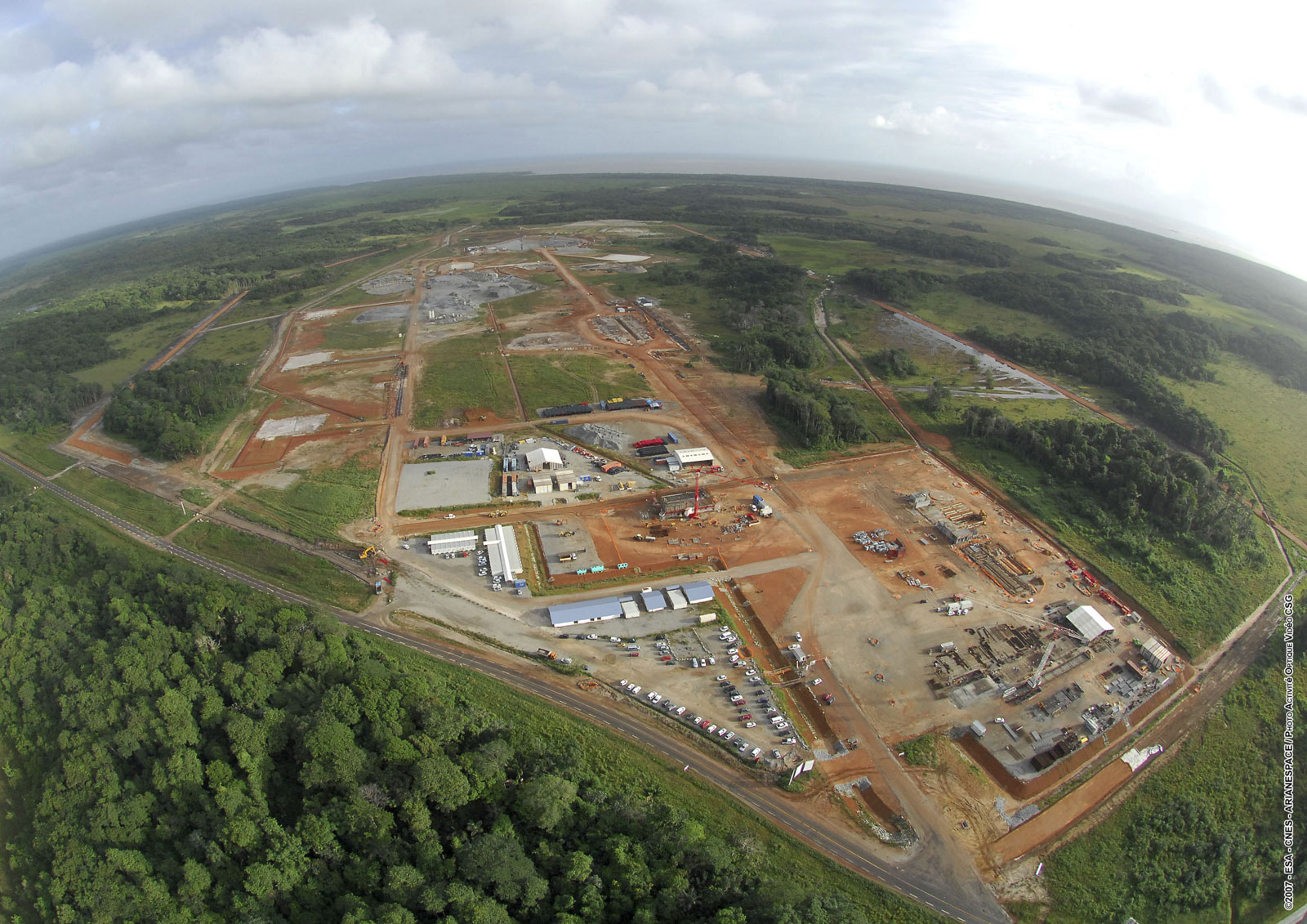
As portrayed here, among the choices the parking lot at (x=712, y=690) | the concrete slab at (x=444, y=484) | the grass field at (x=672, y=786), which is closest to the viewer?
the grass field at (x=672, y=786)

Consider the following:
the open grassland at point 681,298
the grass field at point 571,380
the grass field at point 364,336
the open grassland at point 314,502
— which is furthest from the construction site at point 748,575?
the open grassland at point 681,298

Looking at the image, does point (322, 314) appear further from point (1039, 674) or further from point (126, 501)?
point (1039, 674)

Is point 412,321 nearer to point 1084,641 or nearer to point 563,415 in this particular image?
point 563,415

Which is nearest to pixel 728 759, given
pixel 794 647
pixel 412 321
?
pixel 794 647

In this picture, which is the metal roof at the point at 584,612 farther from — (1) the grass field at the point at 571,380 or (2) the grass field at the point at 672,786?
(1) the grass field at the point at 571,380

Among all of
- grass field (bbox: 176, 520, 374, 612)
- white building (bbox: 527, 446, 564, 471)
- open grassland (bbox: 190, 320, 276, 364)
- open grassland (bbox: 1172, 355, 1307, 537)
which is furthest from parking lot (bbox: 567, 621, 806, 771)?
open grassland (bbox: 190, 320, 276, 364)

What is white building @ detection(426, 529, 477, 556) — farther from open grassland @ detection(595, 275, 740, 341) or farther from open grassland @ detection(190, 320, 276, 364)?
open grassland @ detection(190, 320, 276, 364)
